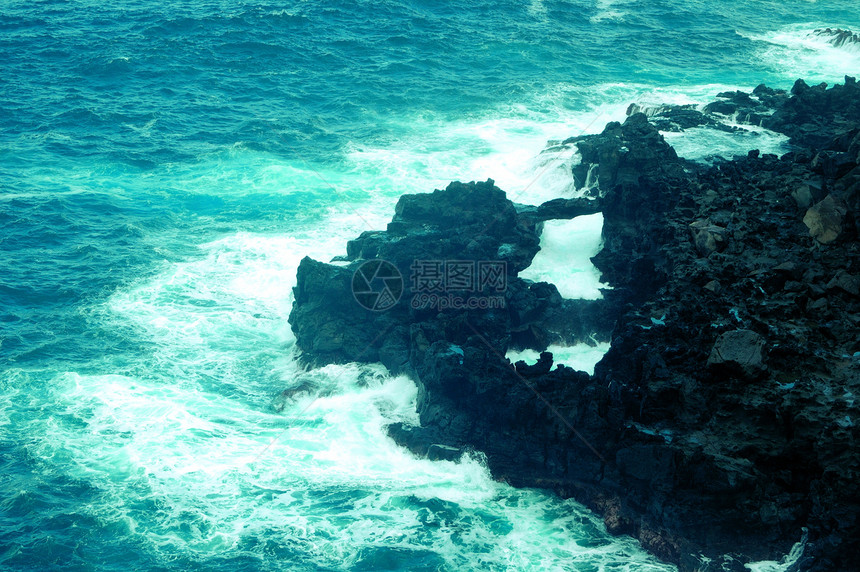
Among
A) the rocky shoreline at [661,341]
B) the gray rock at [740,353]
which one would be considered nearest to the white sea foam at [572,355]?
the rocky shoreline at [661,341]

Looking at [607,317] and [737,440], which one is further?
[607,317]

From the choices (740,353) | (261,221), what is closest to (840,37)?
(261,221)

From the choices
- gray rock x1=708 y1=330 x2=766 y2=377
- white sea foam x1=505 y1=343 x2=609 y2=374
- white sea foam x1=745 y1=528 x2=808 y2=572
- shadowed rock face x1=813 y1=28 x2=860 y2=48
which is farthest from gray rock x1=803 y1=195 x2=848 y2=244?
shadowed rock face x1=813 y1=28 x2=860 y2=48

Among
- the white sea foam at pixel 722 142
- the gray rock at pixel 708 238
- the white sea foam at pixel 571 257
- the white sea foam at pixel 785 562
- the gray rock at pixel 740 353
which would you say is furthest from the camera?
the white sea foam at pixel 722 142

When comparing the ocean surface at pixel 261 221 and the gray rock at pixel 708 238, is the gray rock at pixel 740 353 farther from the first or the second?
the gray rock at pixel 708 238

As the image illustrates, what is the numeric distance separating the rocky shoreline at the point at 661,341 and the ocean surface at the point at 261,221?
146 cm

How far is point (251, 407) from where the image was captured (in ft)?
130

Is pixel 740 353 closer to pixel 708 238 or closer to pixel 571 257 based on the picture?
pixel 708 238

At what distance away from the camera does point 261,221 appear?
184ft

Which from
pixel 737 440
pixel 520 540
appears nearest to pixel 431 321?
pixel 520 540

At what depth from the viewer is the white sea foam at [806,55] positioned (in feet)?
245

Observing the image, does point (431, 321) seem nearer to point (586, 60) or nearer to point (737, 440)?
point (737, 440)

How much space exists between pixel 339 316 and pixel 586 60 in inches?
1978

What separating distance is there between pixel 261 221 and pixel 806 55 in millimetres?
57617
